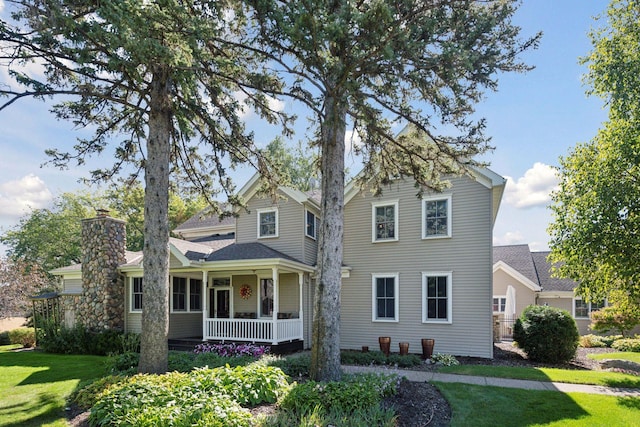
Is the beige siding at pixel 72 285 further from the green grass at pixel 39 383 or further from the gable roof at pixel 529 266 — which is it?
the gable roof at pixel 529 266

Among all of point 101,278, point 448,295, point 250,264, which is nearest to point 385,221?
point 448,295

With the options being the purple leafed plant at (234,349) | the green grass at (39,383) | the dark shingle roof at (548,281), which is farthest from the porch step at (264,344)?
the dark shingle roof at (548,281)

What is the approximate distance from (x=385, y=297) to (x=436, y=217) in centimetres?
344

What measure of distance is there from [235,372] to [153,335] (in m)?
2.48

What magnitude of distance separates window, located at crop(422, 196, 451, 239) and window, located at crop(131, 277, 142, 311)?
440 inches

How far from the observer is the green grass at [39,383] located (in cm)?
638

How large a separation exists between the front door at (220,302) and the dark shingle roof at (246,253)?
2.10 m

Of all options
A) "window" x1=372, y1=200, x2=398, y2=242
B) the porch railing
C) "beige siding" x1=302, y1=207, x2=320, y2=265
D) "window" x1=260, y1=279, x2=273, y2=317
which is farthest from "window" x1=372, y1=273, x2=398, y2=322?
"window" x1=260, y1=279, x2=273, y2=317

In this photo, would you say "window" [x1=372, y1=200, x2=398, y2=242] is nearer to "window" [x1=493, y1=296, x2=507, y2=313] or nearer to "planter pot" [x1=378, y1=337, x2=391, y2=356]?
"planter pot" [x1=378, y1=337, x2=391, y2=356]

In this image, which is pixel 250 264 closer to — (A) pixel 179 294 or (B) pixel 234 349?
(B) pixel 234 349

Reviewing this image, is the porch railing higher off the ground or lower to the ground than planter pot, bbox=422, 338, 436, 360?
higher

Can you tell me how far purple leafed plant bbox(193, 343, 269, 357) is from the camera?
38.2 ft

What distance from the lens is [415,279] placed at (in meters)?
13.8

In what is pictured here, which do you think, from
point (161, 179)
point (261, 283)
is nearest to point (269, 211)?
point (261, 283)
